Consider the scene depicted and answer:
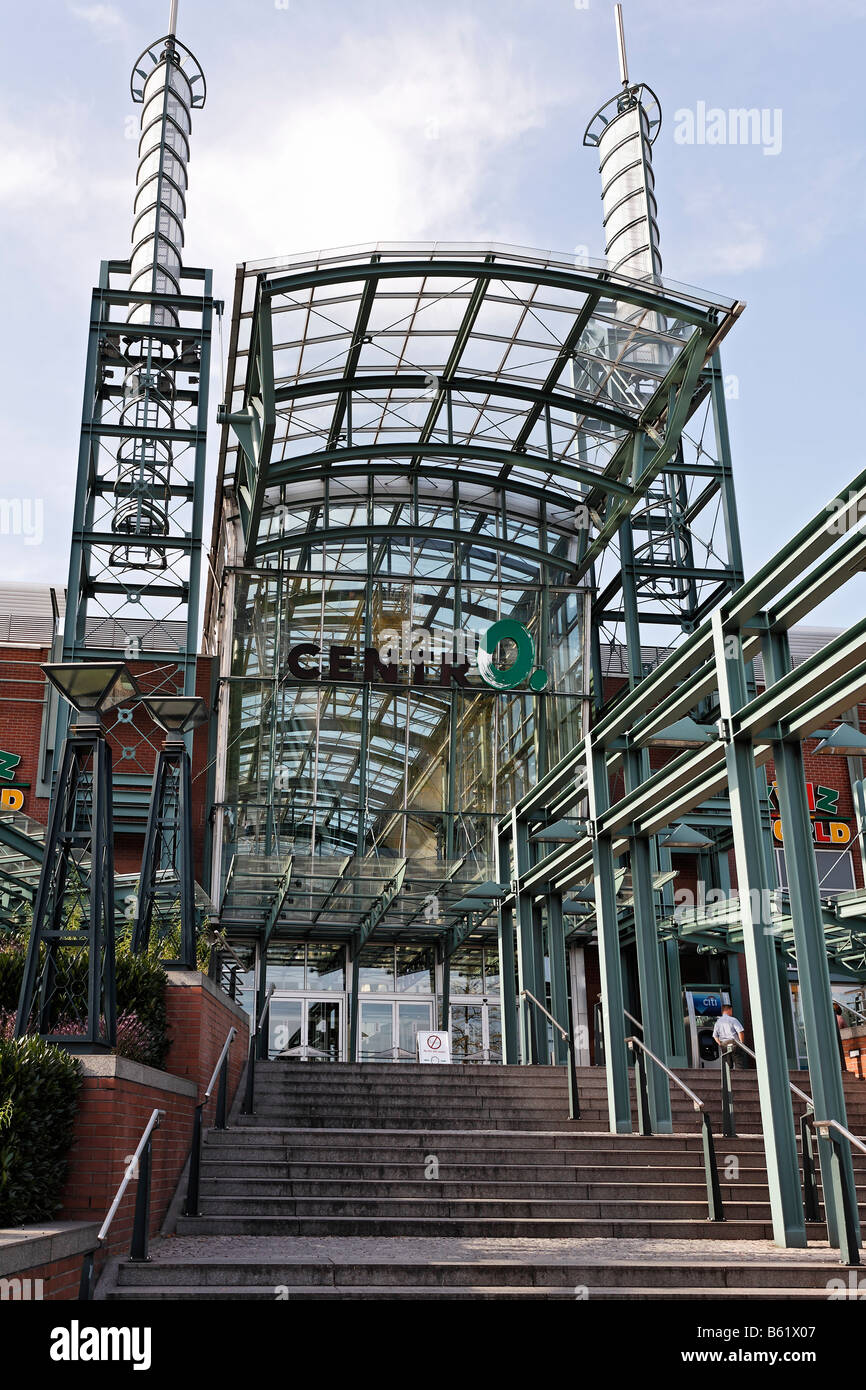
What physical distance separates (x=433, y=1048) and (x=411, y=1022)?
494 centimetres

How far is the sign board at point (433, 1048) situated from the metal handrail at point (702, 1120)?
24.9ft

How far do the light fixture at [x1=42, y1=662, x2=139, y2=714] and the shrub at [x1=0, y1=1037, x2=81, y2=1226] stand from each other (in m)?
2.44

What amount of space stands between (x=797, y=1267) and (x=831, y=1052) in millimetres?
1874

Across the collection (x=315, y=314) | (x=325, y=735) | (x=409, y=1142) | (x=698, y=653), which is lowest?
(x=409, y=1142)

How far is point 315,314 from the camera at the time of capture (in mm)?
21234

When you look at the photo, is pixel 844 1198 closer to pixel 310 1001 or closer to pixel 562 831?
pixel 562 831

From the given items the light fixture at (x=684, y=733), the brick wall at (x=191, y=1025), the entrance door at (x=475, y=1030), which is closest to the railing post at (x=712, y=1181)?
the light fixture at (x=684, y=733)

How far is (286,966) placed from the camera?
1014 inches

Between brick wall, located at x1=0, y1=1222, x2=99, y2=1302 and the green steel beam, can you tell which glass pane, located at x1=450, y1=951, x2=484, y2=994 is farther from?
brick wall, located at x1=0, y1=1222, x2=99, y2=1302
